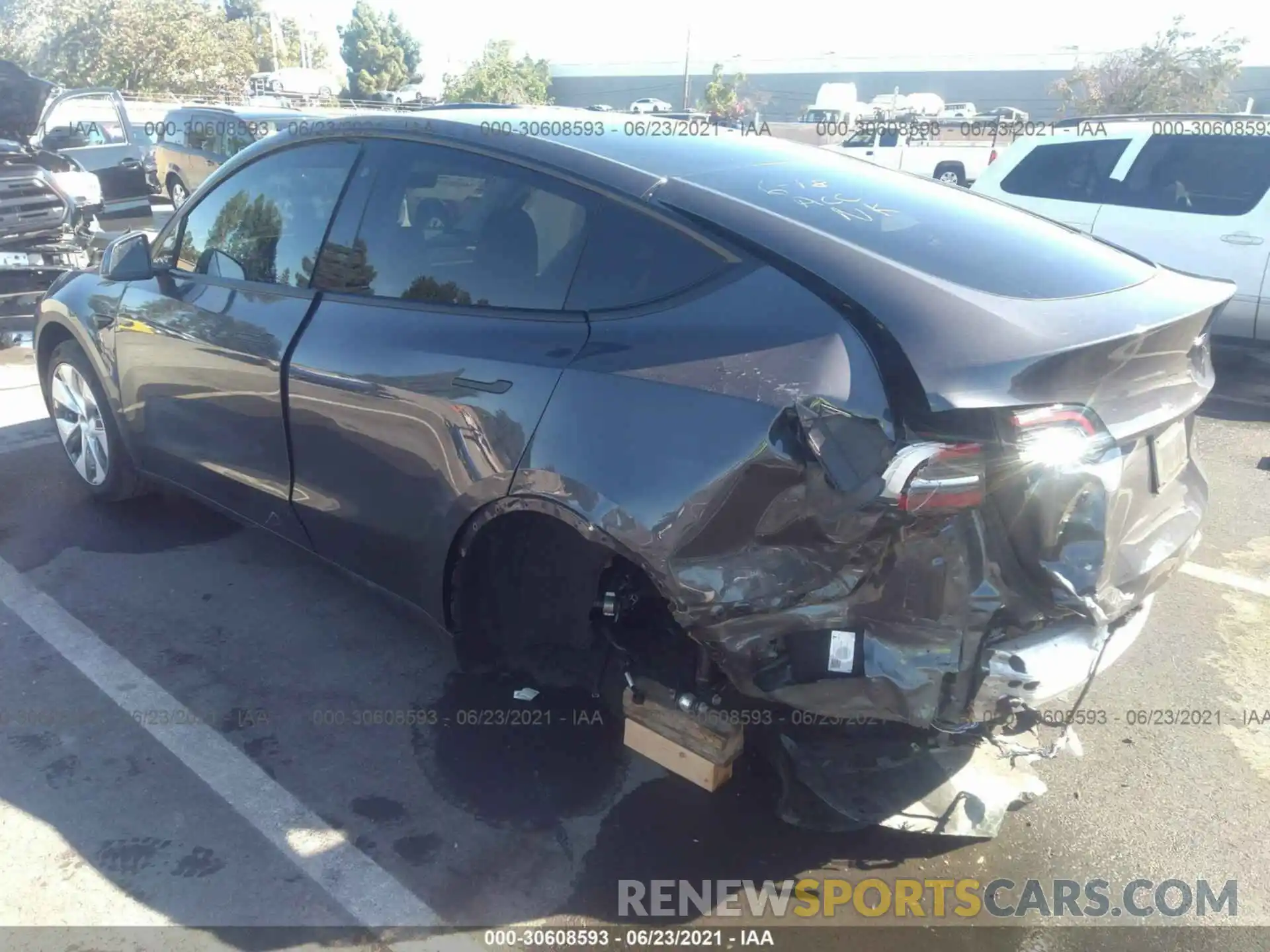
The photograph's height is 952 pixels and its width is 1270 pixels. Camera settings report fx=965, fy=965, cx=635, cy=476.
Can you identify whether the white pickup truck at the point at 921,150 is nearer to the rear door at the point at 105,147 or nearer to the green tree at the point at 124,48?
the rear door at the point at 105,147

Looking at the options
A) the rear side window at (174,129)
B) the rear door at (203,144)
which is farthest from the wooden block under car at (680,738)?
the rear side window at (174,129)

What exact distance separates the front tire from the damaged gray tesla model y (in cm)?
95

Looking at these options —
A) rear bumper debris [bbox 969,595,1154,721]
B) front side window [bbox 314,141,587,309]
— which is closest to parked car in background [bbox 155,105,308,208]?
front side window [bbox 314,141,587,309]

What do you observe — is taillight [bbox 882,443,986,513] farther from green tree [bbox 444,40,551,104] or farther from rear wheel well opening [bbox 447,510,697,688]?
green tree [bbox 444,40,551,104]

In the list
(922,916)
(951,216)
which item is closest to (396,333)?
(951,216)

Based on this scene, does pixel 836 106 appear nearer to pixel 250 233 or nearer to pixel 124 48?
pixel 124 48

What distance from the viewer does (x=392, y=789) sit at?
288 cm

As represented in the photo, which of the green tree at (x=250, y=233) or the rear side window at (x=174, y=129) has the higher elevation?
the green tree at (x=250, y=233)

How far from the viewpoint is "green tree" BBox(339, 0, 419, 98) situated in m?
62.5

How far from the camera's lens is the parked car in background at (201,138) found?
38.9 feet

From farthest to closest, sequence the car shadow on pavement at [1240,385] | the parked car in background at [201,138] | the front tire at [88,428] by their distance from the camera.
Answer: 1. the parked car in background at [201,138]
2. the car shadow on pavement at [1240,385]
3. the front tire at [88,428]

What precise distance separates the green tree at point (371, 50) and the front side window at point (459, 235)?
64.5m

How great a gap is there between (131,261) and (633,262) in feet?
7.92

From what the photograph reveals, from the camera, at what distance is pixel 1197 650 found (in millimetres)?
3699
